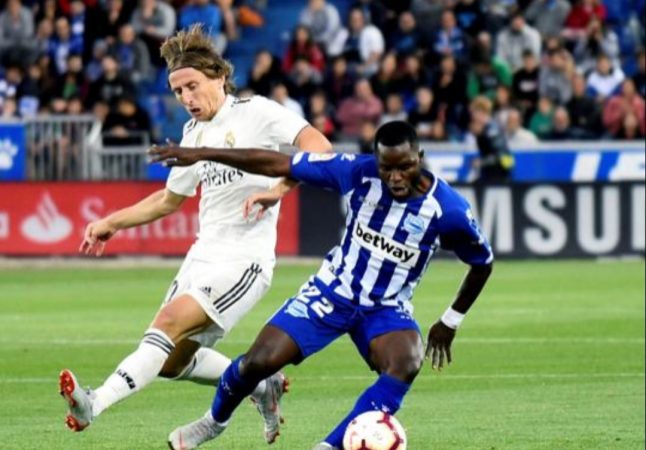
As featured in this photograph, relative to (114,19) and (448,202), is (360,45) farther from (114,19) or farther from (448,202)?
(448,202)

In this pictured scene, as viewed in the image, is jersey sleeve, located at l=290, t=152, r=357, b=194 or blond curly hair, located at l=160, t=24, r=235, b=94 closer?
jersey sleeve, located at l=290, t=152, r=357, b=194

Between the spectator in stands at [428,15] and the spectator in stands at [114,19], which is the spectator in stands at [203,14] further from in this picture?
the spectator in stands at [428,15]

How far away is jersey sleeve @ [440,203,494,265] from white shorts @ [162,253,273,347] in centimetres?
143

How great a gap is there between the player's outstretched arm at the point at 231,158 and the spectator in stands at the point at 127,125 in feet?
57.8

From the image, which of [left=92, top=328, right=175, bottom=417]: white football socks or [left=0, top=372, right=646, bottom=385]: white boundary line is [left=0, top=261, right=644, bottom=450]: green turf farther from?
[left=92, top=328, right=175, bottom=417]: white football socks

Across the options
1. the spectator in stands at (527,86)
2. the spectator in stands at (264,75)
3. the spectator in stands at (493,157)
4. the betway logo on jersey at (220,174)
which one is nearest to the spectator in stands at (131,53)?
the spectator in stands at (264,75)

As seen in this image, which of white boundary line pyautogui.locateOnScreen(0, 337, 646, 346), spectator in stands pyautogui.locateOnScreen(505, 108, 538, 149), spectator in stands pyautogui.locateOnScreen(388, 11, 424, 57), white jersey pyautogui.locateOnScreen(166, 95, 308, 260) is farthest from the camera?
spectator in stands pyautogui.locateOnScreen(388, 11, 424, 57)

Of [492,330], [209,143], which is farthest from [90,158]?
[209,143]

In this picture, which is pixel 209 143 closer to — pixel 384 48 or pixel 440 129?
pixel 440 129

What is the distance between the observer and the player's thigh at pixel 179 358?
32.9 ft

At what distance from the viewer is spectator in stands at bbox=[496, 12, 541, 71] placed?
91.7 ft

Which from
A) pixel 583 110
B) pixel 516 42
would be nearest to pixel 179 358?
pixel 583 110

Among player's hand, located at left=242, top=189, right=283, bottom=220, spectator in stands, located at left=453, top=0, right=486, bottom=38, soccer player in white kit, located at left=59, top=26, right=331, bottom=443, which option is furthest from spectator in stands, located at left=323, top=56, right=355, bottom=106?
player's hand, located at left=242, top=189, right=283, bottom=220

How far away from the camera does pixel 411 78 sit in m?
27.6
